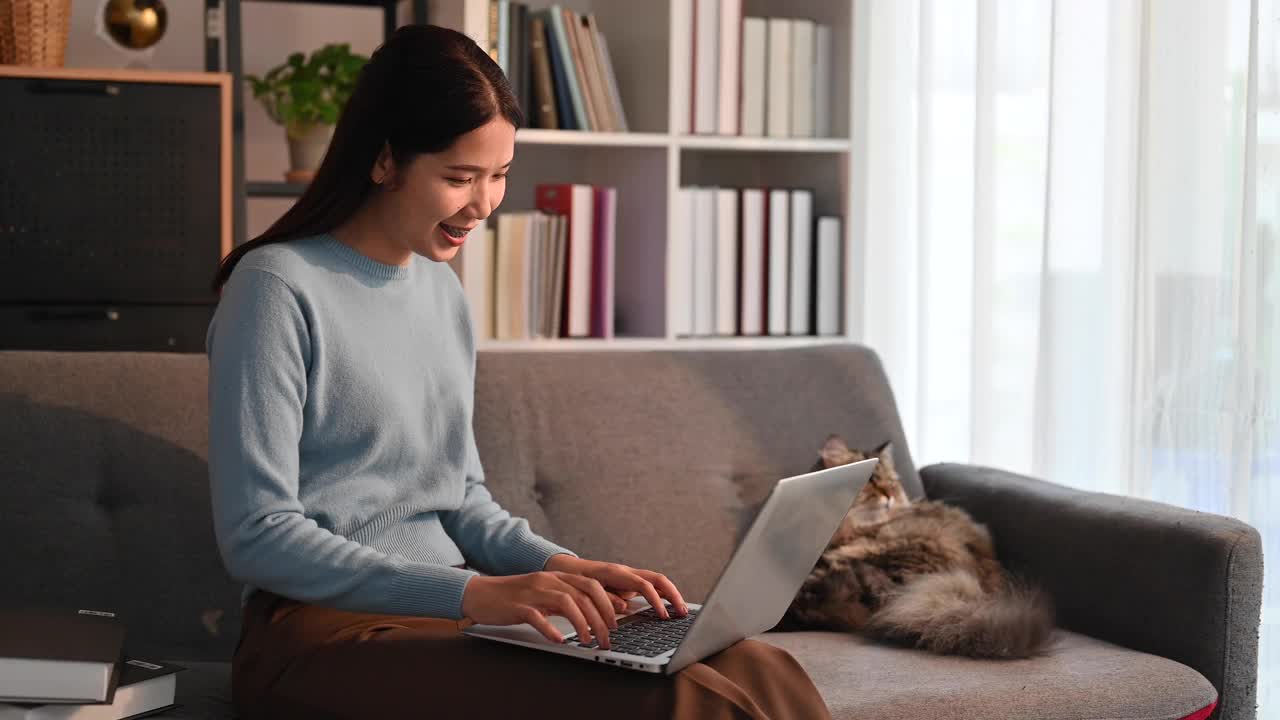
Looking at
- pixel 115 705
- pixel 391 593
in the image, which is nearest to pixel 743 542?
pixel 391 593

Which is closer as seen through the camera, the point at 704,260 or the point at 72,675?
the point at 72,675

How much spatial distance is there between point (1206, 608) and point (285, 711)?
122cm

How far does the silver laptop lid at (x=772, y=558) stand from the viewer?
1.25 meters

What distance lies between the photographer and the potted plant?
3.03 meters

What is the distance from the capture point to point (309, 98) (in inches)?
119

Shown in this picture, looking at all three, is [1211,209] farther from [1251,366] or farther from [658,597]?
[658,597]

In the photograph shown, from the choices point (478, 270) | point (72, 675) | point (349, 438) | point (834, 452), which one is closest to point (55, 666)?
point (72, 675)

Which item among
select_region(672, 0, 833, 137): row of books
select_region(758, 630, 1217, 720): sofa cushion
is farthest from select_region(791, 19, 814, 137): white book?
select_region(758, 630, 1217, 720): sofa cushion

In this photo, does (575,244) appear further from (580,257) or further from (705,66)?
(705,66)

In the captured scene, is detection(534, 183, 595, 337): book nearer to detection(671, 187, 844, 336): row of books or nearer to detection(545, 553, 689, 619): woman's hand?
detection(671, 187, 844, 336): row of books

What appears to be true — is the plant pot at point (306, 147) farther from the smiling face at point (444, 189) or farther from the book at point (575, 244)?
the smiling face at point (444, 189)

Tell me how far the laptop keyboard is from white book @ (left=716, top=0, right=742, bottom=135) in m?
1.70

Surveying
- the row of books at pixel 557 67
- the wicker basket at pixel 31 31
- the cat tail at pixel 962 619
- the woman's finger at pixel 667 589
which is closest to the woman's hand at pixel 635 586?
the woman's finger at pixel 667 589

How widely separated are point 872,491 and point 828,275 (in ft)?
3.14
